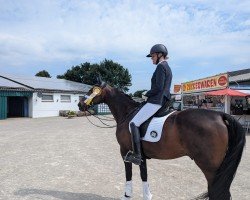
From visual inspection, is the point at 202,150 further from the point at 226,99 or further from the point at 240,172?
the point at 226,99

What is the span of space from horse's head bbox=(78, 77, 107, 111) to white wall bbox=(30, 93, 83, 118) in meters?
28.0

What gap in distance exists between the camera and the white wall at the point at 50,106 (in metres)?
33.2

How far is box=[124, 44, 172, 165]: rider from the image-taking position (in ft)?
17.3

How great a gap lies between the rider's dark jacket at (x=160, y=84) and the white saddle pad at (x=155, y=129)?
29 cm

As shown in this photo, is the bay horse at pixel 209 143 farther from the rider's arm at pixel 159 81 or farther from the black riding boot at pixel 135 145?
the rider's arm at pixel 159 81

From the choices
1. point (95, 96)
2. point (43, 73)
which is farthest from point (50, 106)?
point (43, 73)

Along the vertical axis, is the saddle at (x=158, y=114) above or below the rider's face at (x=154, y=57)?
below

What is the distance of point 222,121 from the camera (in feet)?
15.3

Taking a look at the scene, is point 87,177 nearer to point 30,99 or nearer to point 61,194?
point 61,194

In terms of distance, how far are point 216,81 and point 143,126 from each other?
15951mm

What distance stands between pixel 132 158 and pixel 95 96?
1.47 m

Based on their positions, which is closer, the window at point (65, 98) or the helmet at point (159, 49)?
the helmet at point (159, 49)

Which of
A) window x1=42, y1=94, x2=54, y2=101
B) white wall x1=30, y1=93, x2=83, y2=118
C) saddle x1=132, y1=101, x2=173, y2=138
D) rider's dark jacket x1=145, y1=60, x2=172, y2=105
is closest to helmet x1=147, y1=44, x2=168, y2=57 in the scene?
rider's dark jacket x1=145, y1=60, x2=172, y2=105

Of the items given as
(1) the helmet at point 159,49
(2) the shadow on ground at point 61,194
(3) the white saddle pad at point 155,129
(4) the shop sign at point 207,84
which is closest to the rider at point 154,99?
(1) the helmet at point 159,49
